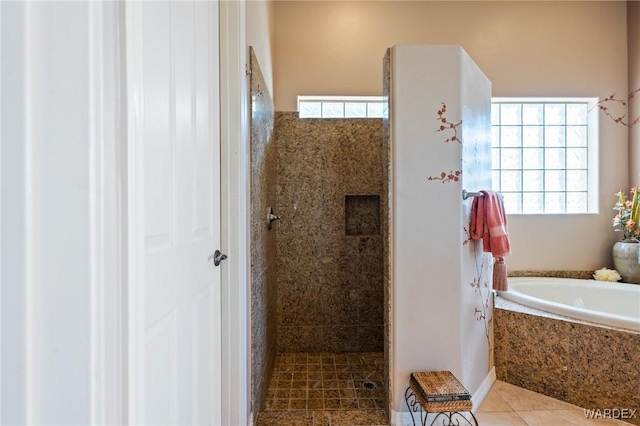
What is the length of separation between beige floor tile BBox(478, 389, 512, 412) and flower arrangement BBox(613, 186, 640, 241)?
1924mm

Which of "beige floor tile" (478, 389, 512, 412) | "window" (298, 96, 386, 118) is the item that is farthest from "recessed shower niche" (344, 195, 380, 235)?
"beige floor tile" (478, 389, 512, 412)

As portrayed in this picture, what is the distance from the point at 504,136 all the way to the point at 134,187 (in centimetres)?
333

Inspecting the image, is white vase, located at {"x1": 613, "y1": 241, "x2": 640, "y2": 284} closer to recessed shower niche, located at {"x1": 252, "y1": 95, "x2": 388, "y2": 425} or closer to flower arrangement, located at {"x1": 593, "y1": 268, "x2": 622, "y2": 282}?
flower arrangement, located at {"x1": 593, "y1": 268, "x2": 622, "y2": 282}

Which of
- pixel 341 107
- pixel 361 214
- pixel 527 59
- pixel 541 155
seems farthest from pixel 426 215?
pixel 527 59

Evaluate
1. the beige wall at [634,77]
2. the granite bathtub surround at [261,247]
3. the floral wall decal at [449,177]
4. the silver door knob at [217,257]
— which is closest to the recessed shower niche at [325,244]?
the granite bathtub surround at [261,247]

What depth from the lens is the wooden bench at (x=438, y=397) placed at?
140 centimetres

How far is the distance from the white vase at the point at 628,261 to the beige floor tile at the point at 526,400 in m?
1.51

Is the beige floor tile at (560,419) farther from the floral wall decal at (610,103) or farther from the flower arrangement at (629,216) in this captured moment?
the floral wall decal at (610,103)

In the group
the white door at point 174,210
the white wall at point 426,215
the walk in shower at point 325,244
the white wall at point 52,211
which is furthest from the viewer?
the walk in shower at point 325,244

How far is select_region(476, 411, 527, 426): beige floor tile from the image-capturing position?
170cm

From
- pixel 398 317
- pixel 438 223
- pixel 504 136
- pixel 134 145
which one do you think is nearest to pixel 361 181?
pixel 438 223

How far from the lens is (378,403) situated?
1889mm

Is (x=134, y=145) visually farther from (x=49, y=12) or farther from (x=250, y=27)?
(x=250, y=27)

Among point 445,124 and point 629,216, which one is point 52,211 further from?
point 629,216
